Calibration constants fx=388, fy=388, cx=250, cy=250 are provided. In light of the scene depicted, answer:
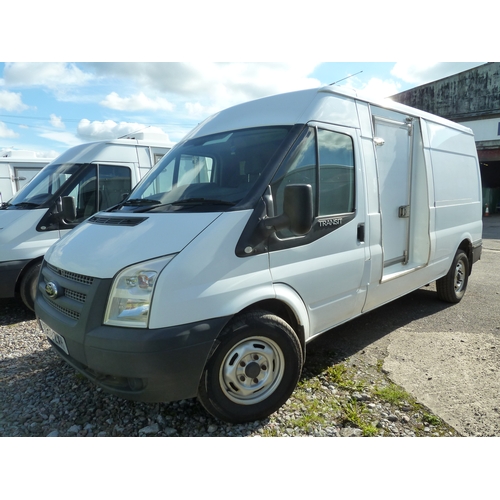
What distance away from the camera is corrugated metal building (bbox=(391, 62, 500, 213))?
72.3ft

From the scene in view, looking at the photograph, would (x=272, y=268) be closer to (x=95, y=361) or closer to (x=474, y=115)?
(x=95, y=361)

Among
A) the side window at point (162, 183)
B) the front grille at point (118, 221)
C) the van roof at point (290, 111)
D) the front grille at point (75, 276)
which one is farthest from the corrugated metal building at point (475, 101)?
the front grille at point (75, 276)

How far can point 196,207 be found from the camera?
286 centimetres

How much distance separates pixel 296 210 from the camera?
262cm

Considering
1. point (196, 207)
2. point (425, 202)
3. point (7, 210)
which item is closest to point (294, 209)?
point (196, 207)

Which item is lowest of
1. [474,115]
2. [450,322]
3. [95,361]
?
[450,322]

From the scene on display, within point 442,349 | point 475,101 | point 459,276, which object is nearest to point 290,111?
point 442,349

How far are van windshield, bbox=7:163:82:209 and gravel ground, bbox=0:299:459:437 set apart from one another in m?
2.53

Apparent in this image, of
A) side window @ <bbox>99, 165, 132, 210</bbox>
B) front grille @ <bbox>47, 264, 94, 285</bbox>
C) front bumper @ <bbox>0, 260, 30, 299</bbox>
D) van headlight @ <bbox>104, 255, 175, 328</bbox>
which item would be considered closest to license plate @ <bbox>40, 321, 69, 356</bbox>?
front grille @ <bbox>47, 264, 94, 285</bbox>

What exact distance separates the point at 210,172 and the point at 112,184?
138 inches

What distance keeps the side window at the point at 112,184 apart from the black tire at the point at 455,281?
16.5 ft

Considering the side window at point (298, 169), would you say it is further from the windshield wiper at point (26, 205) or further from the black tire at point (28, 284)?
the windshield wiper at point (26, 205)

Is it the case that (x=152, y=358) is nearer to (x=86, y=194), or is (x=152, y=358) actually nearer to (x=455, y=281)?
(x=86, y=194)

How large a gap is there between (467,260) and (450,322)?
4.83ft
